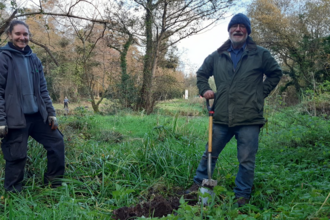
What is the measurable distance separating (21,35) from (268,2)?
21.4 metres

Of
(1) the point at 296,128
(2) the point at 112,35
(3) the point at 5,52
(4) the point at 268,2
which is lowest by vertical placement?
(1) the point at 296,128

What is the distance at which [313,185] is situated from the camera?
9.45ft

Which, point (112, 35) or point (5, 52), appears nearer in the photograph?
point (5, 52)

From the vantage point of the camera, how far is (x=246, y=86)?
280 centimetres

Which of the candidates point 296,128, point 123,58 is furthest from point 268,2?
point 296,128

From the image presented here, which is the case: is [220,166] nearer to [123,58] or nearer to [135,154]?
[135,154]

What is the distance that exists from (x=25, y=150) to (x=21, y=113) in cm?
40

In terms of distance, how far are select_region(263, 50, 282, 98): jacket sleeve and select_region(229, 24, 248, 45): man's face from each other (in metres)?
0.28

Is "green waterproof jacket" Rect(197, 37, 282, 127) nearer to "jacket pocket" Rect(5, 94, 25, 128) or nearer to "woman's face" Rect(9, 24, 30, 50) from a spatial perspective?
"jacket pocket" Rect(5, 94, 25, 128)

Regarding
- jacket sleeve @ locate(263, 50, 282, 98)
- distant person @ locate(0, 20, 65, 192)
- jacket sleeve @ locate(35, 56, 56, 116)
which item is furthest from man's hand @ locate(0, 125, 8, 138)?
jacket sleeve @ locate(263, 50, 282, 98)

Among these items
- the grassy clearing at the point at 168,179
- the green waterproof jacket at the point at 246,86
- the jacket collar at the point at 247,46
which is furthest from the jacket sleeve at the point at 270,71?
the grassy clearing at the point at 168,179

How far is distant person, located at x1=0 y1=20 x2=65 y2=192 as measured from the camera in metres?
2.80

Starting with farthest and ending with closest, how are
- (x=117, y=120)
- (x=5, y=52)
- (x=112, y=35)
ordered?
(x=112, y=35) < (x=117, y=120) < (x=5, y=52)

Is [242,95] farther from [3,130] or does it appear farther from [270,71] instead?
[3,130]
